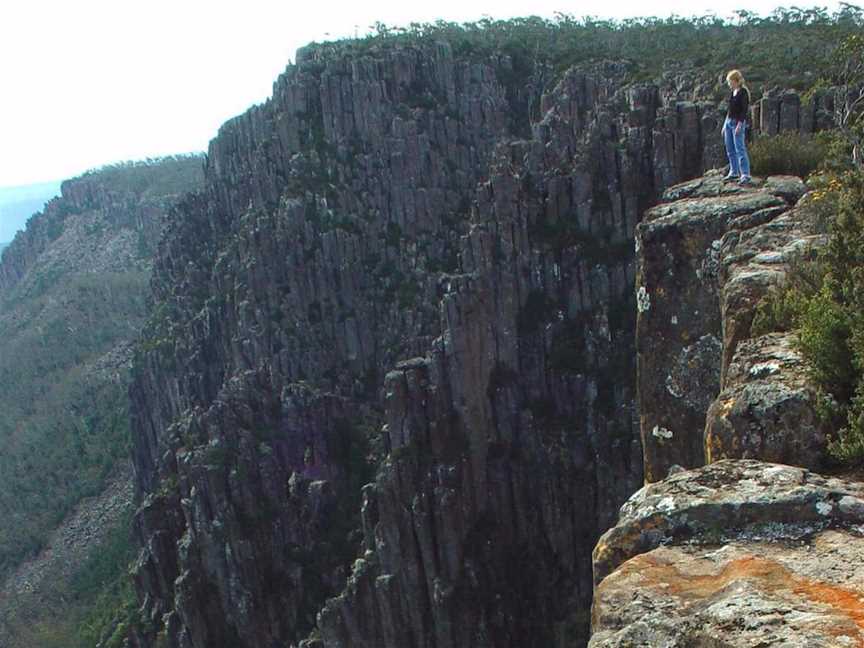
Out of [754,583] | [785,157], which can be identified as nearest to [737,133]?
[785,157]

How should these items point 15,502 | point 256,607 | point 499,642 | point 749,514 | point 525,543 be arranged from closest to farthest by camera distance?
point 749,514 → point 499,642 → point 525,543 → point 256,607 → point 15,502

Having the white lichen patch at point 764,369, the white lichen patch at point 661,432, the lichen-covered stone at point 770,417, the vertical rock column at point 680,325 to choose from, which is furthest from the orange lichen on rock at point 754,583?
the white lichen patch at point 661,432

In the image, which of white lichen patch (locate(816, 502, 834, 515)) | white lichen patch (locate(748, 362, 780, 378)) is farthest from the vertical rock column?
white lichen patch (locate(816, 502, 834, 515))

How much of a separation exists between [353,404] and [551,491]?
19.0 m

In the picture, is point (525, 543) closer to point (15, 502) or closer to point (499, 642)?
point (499, 642)

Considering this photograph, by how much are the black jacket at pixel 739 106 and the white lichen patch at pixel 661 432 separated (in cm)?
794

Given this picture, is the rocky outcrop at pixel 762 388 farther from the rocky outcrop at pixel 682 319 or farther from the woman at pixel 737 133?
the woman at pixel 737 133

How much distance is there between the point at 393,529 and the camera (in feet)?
142

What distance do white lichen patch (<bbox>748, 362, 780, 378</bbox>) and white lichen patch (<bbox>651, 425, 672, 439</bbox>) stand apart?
146 inches

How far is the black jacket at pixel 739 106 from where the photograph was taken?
1709 cm

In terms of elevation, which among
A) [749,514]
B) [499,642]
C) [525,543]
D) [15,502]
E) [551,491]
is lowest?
[15,502]

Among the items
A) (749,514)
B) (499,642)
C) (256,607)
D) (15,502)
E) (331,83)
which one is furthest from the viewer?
(15,502)

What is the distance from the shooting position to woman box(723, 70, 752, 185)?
1570 centimetres

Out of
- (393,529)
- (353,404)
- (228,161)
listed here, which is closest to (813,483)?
(393,529)
